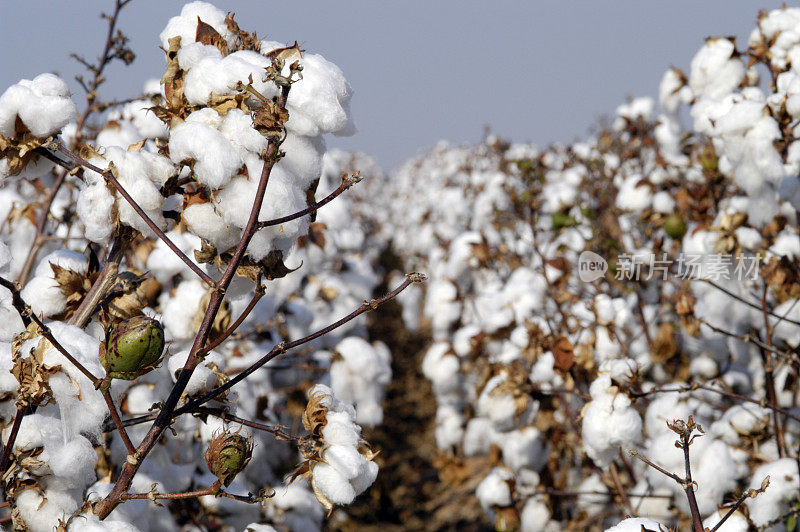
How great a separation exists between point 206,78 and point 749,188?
1.95 metres

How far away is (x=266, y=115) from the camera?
1.09 meters

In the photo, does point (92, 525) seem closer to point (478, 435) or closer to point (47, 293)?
point (47, 293)

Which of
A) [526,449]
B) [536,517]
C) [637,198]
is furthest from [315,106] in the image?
[637,198]

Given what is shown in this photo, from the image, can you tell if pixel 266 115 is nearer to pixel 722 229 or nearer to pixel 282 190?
pixel 282 190

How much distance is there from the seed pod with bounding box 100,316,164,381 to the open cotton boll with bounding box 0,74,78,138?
45cm

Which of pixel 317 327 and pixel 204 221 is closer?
pixel 204 221

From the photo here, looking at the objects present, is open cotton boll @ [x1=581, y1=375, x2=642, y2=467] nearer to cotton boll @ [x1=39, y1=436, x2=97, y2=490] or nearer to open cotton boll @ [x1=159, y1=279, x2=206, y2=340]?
open cotton boll @ [x1=159, y1=279, x2=206, y2=340]

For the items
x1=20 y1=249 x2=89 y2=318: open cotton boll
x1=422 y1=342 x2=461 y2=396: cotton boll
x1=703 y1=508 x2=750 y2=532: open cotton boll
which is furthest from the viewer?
x1=422 y1=342 x2=461 y2=396: cotton boll

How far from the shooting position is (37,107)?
1272mm

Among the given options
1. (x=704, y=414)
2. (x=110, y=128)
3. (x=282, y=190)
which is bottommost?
(x=282, y=190)

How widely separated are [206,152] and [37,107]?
390 millimetres

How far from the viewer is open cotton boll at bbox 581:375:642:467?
81.8 inches

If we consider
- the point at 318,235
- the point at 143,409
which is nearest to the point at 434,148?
the point at 318,235

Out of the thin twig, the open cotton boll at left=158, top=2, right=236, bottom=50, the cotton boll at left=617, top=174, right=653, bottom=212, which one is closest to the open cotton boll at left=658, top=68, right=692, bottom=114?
the cotton boll at left=617, top=174, right=653, bottom=212
